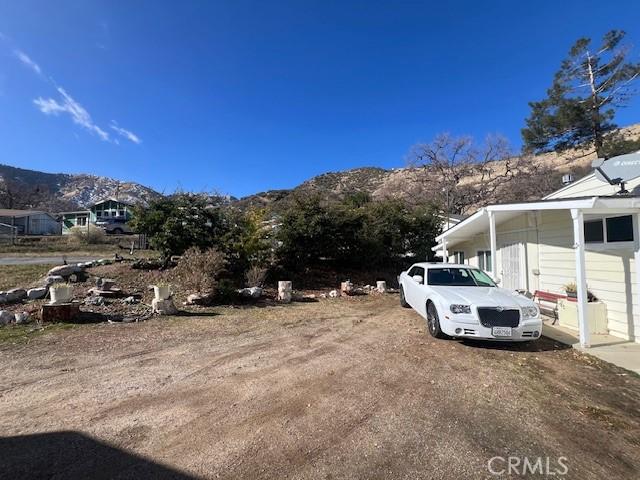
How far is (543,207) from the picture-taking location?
7.36 m

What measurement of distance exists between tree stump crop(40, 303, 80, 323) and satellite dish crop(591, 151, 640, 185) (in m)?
12.4

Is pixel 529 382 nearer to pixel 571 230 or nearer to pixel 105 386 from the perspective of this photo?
pixel 571 230

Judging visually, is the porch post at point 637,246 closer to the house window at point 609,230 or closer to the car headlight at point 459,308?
the house window at point 609,230

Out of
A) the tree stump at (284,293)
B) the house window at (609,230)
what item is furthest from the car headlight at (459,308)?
the tree stump at (284,293)

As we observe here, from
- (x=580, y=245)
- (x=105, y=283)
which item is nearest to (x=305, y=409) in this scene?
(x=580, y=245)

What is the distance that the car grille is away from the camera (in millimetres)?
5875

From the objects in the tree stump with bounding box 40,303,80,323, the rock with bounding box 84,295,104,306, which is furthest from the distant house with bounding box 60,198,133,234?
the tree stump with bounding box 40,303,80,323

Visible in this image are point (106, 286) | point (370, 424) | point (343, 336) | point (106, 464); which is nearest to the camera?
point (106, 464)

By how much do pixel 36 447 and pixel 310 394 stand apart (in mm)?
2731

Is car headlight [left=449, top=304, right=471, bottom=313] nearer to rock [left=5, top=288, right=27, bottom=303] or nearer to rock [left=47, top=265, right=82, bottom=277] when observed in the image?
rock [left=5, top=288, right=27, bottom=303]

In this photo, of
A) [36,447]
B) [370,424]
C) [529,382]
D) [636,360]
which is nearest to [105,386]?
[36,447]

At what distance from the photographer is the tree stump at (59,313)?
24.4 ft

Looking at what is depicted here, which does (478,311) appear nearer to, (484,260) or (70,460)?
(70,460)

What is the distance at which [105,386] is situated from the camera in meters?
4.34
